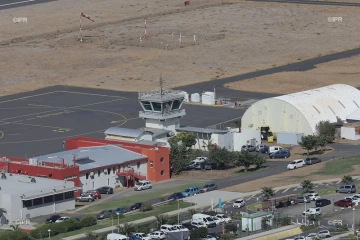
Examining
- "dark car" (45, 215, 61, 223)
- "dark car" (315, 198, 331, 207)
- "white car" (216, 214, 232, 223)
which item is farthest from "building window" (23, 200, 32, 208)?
"dark car" (315, 198, 331, 207)

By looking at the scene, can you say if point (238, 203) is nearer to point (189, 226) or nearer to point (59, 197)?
point (189, 226)

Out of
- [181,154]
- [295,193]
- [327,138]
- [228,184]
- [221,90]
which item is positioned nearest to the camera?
[295,193]

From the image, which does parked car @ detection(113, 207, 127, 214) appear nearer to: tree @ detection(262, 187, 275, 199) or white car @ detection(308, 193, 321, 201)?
tree @ detection(262, 187, 275, 199)

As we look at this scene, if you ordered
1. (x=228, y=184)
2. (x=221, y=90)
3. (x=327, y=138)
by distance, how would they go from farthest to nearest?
(x=221, y=90) → (x=327, y=138) → (x=228, y=184)

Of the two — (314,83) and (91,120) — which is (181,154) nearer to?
(91,120)

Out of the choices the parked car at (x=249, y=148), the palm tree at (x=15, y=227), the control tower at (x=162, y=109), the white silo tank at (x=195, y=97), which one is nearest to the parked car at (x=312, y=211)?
the palm tree at (x=15, y=227)

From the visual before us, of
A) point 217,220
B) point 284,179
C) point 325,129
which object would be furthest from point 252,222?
point 325,129

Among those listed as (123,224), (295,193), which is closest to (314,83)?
(295,193)
